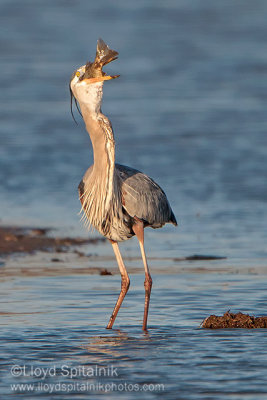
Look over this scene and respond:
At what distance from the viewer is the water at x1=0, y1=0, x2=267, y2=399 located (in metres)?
6.83

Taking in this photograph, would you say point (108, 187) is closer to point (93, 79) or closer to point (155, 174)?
point (93, 79)

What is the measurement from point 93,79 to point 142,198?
1331 millimetres

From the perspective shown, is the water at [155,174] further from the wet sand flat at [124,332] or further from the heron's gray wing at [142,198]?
the heron's gray wing at [142,198]

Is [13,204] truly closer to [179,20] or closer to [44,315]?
[44,315]

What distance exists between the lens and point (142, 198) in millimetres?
8227

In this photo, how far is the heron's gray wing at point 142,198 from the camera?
26.7 ft

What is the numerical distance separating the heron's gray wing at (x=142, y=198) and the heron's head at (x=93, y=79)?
0.87 m

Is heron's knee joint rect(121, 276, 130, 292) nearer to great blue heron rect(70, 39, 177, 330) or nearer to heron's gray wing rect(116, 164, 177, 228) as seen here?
great blue heron rect(70, 39, 177, 330)

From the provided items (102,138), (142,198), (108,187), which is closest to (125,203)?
(142,198)

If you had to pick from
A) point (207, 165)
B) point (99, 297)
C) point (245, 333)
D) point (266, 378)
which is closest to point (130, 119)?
point (207, 165)

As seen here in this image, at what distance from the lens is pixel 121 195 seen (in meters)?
8.12

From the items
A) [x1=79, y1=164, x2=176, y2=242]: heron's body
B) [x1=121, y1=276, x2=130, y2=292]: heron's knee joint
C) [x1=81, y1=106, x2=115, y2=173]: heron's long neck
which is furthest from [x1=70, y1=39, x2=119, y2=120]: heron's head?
[x1=121, y1=276, x2=130, y2=292]: heron's knee joint

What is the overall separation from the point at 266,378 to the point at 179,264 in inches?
165

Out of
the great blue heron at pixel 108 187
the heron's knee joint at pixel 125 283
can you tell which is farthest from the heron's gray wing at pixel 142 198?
the heron's knee joint at pixel 125 283
